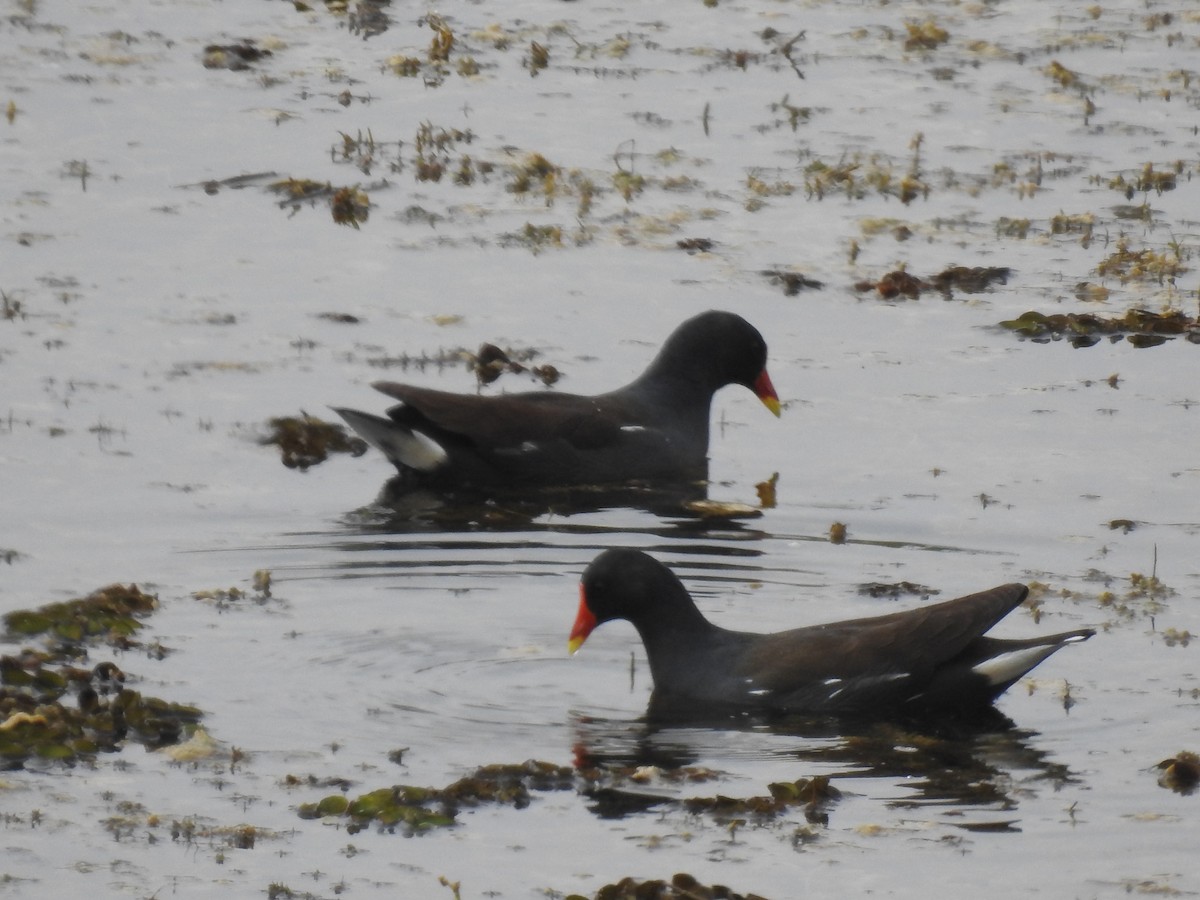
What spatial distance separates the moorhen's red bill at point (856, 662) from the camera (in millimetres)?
7836

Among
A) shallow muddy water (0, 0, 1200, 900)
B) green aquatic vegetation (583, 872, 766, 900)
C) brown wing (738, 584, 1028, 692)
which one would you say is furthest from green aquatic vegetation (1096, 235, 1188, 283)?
green aquatic vegetation (583, 872, 766, 900)

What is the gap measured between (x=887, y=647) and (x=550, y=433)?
11.4ft

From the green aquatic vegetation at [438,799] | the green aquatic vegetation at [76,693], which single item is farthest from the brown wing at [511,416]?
the green aquatic vegetation at [438,799]

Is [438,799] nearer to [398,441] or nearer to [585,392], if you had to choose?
[398,441]

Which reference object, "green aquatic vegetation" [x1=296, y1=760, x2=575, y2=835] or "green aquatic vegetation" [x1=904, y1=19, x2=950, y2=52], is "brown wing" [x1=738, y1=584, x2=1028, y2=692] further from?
"green aquatic vegetation" [x1=904, y1=19, x2=950, y2=52]

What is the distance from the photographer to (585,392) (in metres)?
12.0

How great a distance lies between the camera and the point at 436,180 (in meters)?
15.6

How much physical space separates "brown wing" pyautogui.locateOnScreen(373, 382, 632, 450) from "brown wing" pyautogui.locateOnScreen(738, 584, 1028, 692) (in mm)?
3214

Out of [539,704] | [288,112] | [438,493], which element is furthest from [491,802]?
[288,112]

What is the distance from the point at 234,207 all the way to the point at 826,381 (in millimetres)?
4810

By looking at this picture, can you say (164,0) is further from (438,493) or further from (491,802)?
(491,802)

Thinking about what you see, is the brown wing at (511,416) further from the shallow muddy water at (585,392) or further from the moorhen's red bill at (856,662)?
the moorhen's red bill at (856,662)

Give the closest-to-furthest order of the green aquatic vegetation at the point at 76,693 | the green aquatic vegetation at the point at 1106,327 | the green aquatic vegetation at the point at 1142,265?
the green aquatic vegetation at the point at 76,693 → the green aquatic vegetation at the point at 1106,327 → the green aquatic vegetation at the point at 1142,265

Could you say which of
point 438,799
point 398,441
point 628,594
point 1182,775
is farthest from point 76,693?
point 1182,775
